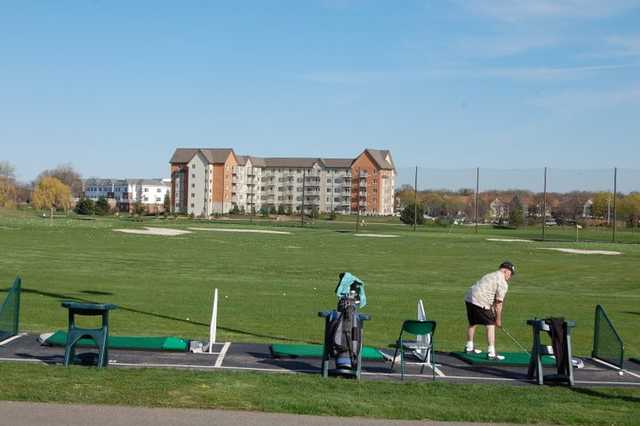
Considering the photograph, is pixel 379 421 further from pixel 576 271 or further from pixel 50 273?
pixel 576 271

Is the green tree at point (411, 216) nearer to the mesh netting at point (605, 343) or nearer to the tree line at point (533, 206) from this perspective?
the tree line at point (533, 206)

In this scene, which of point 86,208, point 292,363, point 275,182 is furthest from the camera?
point 275,182

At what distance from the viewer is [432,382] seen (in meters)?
12.3

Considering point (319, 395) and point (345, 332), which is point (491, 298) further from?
point (319, 395)

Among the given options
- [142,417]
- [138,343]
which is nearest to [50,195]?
[138,343]

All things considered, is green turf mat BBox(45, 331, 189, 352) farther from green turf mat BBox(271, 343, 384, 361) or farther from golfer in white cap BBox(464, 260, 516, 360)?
golfer in white cap BBox(464, 260, 516, 360)

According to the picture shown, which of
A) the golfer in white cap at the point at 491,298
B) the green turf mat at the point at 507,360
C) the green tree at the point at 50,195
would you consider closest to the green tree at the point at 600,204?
the green tree at the point at 50,195

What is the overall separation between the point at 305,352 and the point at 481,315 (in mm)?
2961

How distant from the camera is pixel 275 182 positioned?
163625 mm

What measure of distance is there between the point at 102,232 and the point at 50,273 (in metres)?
29.0

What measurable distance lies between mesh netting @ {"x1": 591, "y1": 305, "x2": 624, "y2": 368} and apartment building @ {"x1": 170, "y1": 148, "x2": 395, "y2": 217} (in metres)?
116

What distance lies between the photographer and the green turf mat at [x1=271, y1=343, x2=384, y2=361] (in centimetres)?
1415

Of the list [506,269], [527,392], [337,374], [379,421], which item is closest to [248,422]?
[379,421]

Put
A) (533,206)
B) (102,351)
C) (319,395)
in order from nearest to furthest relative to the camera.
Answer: (319,395), (102,351), (533,206)
